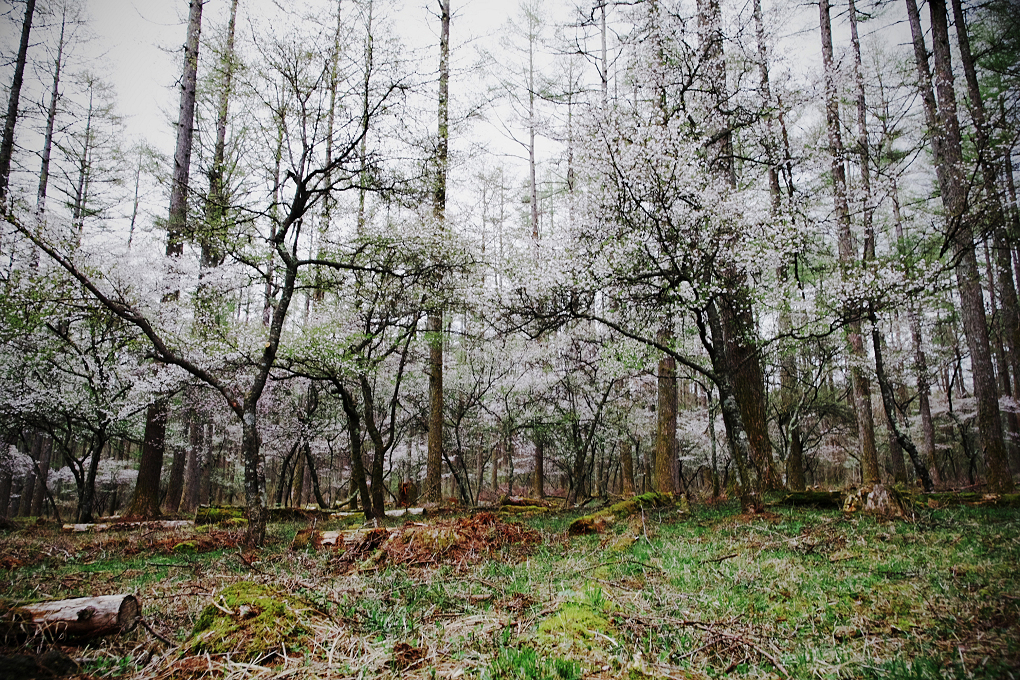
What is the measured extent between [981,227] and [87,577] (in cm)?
1331

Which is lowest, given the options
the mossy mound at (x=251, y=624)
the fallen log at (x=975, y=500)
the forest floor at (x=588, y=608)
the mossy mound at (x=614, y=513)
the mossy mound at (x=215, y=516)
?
the mossy mound at (x=215, y=516)

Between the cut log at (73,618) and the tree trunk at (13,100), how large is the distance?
29.4 feet

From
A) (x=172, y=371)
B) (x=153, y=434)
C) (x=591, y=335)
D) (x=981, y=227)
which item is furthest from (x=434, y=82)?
(x=153, y=434)

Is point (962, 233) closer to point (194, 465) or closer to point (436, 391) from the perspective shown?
point (436, 391)

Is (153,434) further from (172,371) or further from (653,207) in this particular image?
(653,207)

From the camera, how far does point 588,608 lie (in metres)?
2.65

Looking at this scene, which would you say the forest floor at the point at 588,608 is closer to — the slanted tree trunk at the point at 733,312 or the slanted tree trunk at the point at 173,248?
the slanted tree trunk at the point at 733,312

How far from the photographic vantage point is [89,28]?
28.9ft

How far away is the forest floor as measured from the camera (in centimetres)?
197

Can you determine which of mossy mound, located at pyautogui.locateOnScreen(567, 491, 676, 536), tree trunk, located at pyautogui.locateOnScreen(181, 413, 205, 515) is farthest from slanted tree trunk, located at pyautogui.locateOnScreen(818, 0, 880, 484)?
tree trunk, located at pyautogui.locateOnScreen(181, 413, 205, 515)

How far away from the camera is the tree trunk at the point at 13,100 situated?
8.23 metres

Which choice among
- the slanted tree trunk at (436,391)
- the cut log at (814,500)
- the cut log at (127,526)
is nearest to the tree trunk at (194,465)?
the cut log at (127,526)

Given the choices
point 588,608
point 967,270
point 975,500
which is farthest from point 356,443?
point 967,270

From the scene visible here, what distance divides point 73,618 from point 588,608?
2804mm
